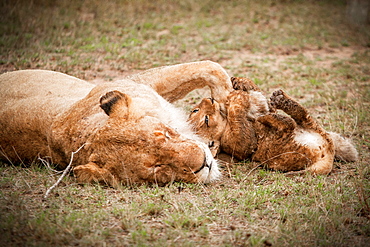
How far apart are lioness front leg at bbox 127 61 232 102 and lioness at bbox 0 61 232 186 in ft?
0.04

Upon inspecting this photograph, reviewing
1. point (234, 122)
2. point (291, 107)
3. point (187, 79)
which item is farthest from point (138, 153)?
point (291, 107)

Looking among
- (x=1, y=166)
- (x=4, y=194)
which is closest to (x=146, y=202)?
(x=4, y=194)

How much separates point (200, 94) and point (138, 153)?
337 centimetres

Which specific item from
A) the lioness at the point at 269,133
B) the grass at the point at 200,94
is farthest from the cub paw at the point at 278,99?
the grass at the point at 200,94

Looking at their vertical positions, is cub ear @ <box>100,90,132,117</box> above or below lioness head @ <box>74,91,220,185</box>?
Result: above

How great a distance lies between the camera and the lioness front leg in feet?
15.7

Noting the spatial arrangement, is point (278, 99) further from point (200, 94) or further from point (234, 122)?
point (200, 94)

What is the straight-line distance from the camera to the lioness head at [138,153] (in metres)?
3.68

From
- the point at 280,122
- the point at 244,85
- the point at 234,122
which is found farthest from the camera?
the point at 244,85

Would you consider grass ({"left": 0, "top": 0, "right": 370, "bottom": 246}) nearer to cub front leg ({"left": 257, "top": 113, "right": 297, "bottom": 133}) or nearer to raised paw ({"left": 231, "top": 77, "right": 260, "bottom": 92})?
cub front leg ({"left": 257, "top": 113, "right": 297, "bottom": 133})

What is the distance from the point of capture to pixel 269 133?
4.52 meters

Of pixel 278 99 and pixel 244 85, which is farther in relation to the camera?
pixel 244 85

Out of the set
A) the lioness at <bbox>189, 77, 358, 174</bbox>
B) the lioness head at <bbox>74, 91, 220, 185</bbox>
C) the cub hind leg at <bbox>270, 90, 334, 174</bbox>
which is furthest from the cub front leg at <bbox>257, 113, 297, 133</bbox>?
the lioness head at <bbox>74, 91, 220, 185</bbox>

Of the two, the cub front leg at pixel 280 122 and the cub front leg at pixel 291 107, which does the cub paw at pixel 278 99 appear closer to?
the cub front leg at pixel 291 107
